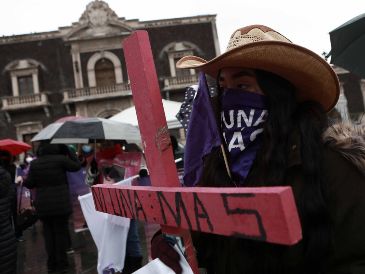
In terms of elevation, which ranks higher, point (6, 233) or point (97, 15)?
point (97, 15)

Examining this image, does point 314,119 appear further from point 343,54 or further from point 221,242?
point 343,54

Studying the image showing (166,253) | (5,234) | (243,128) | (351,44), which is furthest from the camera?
(351,44)

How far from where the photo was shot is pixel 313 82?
4.31 ft

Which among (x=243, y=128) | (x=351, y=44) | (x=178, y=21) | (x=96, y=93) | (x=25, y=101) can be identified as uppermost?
(x=178, y=21)

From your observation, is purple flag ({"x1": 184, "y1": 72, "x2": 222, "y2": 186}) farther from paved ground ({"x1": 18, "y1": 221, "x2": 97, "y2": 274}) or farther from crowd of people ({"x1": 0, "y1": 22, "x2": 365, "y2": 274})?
paved ground ({"x1": 18, "y1": 221, "x2": 97, "y2": 274})

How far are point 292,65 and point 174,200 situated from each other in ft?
1.70

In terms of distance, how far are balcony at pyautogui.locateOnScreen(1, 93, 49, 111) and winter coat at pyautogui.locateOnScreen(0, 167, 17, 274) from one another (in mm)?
23085

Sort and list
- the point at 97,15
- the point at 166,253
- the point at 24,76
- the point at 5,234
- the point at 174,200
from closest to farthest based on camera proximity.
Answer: the point at 174,200 → the point at 166,253 → the point at 5,234 → the point at 24,76 → the point at 97,15

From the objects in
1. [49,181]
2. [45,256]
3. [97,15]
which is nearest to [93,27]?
[97,15]

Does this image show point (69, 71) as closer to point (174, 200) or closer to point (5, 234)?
point (5, 234)

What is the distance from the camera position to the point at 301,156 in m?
1.21

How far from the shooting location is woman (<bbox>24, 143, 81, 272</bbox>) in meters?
4.90

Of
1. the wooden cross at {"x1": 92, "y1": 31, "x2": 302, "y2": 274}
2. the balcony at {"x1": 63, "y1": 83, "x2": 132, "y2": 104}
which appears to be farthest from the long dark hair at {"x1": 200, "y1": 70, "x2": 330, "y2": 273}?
the balcony at {"x1": 63, "y1": 83, "x2": 132, "y2": 104}

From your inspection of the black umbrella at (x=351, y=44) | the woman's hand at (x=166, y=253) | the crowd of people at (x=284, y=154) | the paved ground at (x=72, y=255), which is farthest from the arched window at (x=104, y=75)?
the woman's hand at (x=166, y=253)
